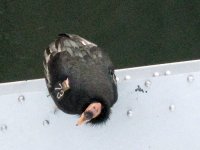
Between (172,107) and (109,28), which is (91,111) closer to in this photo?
(172,107)

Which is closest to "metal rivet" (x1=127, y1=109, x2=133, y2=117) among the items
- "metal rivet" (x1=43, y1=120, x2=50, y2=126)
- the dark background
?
"metal rivet" (x1=43, y1=120, x2=50, y2=126)

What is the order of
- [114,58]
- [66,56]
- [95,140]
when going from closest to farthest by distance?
[95,140] < [66,56] < [114,58]

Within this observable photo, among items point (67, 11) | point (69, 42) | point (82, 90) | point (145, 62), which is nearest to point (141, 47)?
point (145, 62)

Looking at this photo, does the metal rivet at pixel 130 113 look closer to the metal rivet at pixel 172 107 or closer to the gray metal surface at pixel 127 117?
the gray metal surface at pixel 127 117

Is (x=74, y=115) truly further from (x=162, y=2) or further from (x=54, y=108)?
Answer: (x=162, y=2)

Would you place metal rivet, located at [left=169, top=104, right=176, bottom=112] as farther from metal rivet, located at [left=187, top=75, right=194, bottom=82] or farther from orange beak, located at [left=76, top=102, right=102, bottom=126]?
orange beak, located at [left=76, top=102, right=102, bottom=126]

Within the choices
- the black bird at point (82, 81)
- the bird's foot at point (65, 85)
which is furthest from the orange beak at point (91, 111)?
the bird's foot at point (65, 85)
